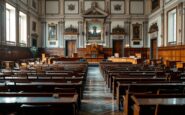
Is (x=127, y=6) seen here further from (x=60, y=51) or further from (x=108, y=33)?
(x=60, y=51)

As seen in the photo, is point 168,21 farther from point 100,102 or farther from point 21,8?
point 100,102

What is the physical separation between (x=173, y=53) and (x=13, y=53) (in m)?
13.0

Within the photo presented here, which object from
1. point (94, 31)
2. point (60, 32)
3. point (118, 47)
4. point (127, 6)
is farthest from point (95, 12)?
point (118, 47)

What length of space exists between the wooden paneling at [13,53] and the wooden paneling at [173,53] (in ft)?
42.2

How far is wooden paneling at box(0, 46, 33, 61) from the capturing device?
1808cm

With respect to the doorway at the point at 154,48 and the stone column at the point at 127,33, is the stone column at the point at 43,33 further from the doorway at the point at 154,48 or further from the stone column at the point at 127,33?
the doorway at the point at 154,48

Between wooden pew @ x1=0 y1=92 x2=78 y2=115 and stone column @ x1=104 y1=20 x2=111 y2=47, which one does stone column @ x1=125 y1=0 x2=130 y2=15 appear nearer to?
stone column @ x1=104 y1=20 x2=111 y2=47

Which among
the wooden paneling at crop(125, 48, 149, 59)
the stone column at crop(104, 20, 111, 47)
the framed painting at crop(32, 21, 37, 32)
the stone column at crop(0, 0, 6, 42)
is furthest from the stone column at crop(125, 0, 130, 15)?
the stone column at crop(0, 0, 6, 42)

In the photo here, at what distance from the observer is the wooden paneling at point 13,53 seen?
18.1 metres

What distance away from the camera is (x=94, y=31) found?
2983 cm

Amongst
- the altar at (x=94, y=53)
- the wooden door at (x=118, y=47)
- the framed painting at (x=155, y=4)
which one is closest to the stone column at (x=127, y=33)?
the wooden door at (x=118, y=47)

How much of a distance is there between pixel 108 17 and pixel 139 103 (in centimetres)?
2689

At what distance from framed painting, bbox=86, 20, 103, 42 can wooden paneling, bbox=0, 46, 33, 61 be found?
7.59 m

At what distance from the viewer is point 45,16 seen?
3008 centimetres
